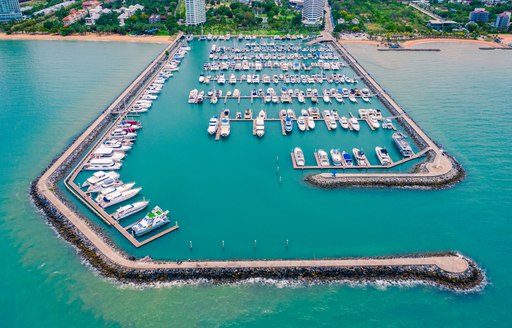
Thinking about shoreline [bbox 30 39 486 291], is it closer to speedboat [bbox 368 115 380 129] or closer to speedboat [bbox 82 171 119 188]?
speedboat [bbox 82 171 119 188]

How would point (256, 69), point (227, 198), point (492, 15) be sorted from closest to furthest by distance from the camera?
point (227, 198), point (256, 69), point (492, 15)

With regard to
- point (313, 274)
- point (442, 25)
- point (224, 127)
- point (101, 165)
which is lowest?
point (313, 274)

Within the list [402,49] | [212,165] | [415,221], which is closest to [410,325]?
[415,221]

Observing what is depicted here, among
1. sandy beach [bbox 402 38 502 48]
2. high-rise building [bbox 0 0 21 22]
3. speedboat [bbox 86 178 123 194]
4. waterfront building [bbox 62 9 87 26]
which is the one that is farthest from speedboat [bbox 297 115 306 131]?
high-rise building [bbox 0 0 21 22]

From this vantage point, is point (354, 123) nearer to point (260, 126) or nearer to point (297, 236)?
point (260, 126)

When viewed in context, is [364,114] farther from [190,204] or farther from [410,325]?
[410,325]

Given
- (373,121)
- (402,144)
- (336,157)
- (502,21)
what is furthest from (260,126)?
(502,21)

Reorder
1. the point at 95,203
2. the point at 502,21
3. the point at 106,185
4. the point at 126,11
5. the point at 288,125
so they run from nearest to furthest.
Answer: the point at 95,203 → the point at 106,185 → the point at 288,125 → the point at 502,21 → the point at 126,11
